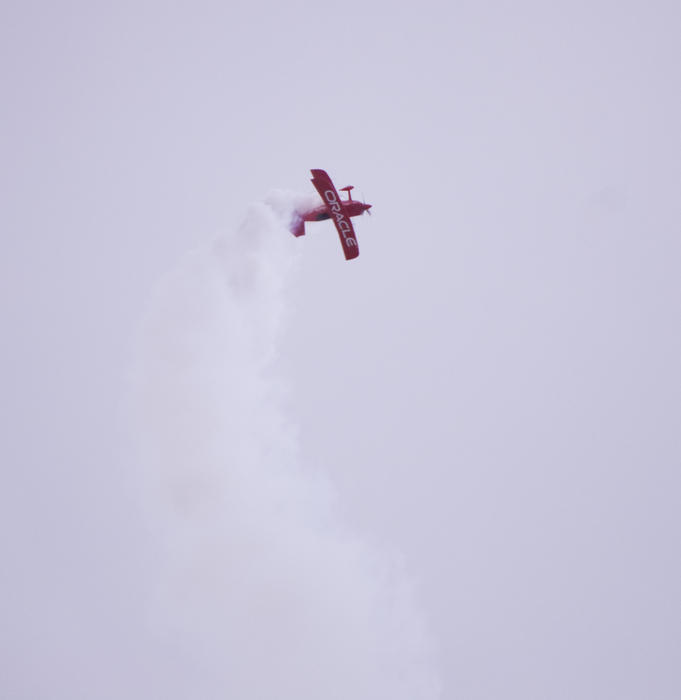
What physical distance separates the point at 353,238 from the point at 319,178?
4403 mm

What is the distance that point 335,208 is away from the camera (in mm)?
149500

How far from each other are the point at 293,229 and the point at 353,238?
4022mm

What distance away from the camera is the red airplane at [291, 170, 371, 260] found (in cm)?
14925

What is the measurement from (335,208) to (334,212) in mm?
282

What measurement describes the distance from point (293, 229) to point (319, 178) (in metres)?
4.11

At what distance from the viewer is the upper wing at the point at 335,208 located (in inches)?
5871

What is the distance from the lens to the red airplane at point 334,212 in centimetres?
14925

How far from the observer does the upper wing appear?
489ft

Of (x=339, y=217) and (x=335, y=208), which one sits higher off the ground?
(x=335, y=208)

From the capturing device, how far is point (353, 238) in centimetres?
15012

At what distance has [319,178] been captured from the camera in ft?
→ 489

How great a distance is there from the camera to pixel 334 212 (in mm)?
149625
